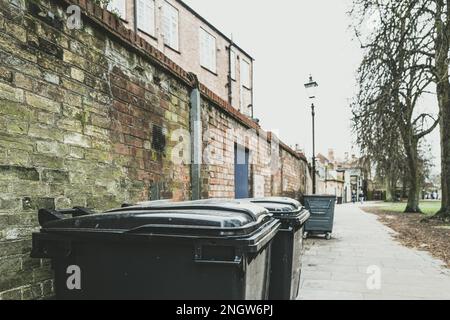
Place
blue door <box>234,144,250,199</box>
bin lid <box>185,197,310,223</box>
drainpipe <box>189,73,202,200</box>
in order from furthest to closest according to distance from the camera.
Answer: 1. blue door <box>234,144,250,199</box>
2. drainpipe <box>189,73,202,200</box>
3. bin lid <box>185,197,310,223</box>

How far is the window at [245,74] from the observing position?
80.2 feet

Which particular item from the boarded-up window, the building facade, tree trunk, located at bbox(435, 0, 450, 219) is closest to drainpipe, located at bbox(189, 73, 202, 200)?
the boarded-up window

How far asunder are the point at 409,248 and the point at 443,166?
7.11 meters

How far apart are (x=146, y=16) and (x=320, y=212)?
11.5m

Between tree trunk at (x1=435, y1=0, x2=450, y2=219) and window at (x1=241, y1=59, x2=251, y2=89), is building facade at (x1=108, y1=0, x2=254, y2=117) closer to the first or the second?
window at (x1=241, y1=59, x2=251, y2=89)

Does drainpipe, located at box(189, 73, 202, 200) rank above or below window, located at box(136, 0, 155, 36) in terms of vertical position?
below

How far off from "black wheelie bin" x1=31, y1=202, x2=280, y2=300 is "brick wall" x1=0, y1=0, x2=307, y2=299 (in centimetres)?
43

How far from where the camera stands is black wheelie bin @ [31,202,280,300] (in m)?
1.91

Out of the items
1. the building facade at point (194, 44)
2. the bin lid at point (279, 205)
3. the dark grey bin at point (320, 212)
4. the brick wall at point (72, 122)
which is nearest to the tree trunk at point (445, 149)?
the dark grey bin at point (320, 212)

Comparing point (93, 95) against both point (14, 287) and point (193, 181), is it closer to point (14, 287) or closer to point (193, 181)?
point (14, 287)

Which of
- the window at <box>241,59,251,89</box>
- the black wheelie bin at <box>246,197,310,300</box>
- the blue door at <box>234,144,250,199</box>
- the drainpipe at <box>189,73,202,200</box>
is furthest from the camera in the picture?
the window at <box>241,59,251,89</box>

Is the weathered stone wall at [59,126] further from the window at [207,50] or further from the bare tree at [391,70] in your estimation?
the window at [207,50]

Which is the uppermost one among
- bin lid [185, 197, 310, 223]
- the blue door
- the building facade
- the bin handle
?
the building facade

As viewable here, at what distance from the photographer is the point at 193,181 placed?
211 inches
